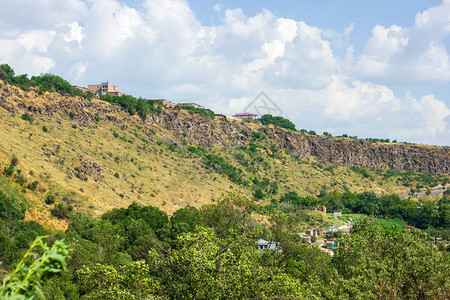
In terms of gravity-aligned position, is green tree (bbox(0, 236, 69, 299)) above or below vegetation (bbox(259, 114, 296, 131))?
below

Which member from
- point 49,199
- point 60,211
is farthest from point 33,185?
point 60,211

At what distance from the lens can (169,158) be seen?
10381 centimetres

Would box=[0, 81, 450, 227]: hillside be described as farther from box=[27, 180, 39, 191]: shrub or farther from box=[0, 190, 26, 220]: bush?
box=[0, 190, 26, 220]: bush

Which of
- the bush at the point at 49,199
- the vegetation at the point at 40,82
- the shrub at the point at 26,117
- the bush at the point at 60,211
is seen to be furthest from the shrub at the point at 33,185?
the vegetation at the point at 40,82

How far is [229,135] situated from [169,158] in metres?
43.9

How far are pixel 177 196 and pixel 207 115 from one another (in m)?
58.9

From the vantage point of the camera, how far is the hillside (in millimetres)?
69938

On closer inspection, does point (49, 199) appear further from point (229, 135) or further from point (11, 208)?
point (229, 135)

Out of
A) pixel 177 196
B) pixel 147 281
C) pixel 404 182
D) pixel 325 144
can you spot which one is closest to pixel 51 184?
pixel 177 196

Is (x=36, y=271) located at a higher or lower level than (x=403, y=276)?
higher

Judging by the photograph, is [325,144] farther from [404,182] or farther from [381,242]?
[381,242]

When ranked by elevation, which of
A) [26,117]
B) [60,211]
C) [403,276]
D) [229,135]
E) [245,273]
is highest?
[229,135]

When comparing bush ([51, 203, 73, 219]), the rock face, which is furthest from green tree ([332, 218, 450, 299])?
the rock face

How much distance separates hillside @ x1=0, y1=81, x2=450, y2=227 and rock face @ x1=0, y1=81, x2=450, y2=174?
32 cm
